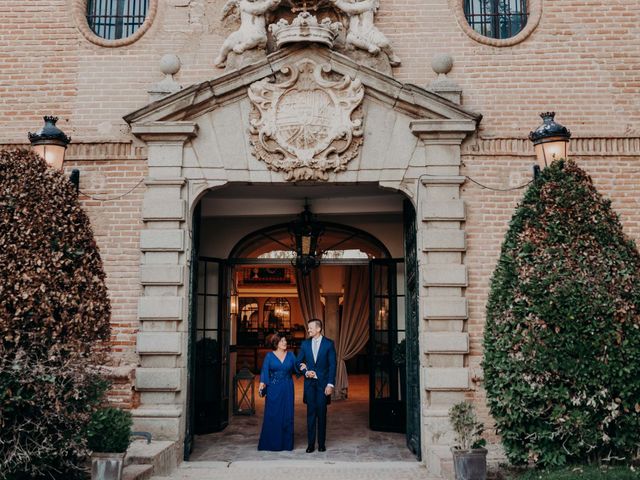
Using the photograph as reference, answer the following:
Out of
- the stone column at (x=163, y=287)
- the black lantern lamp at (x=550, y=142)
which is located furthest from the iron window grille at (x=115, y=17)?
the black lantern lamp at (x=550, y=142)

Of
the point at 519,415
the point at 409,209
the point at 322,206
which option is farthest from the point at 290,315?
the point at 519,415

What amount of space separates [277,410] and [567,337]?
189 inches

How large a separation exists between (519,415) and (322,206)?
6.04 metres

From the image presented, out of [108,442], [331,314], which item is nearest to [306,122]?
[108,442]

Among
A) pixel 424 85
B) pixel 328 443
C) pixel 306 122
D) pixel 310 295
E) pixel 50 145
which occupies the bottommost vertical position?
pixel 328 443

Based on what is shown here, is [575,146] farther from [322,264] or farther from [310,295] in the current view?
[310,295]

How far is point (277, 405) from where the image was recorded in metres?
9.73

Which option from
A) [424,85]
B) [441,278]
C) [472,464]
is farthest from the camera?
[424,85]

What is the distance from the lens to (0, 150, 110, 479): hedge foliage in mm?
5922

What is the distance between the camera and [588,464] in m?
6.52

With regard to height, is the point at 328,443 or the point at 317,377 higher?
the point at 317,377

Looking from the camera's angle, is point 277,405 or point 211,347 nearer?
point 277,405

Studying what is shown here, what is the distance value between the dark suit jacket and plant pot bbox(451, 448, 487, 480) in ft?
9.96

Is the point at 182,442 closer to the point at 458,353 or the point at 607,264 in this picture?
the point at 458,353
